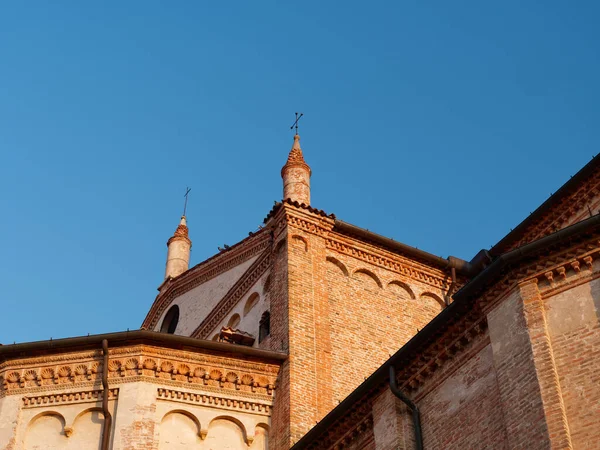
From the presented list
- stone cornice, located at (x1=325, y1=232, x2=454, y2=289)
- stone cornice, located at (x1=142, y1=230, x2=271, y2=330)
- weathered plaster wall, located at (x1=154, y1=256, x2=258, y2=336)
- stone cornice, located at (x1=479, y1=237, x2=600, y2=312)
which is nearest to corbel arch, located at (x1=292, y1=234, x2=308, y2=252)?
stone cornice, located at (x1=325, y1=232, x2=454, y2=289)

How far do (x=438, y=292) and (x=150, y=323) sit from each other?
26.6ft

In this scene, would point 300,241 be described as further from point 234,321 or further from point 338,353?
→ point 234,321

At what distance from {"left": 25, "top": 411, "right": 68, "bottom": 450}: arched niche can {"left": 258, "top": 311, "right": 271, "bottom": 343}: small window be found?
4.60 metres

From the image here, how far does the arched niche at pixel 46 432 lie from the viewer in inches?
622

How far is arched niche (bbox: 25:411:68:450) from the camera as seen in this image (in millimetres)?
15805

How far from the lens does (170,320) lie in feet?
78.9

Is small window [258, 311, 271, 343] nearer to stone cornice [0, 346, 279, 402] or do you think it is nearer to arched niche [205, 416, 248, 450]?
stone cornice [0, 346, 279, 402]

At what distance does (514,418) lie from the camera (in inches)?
431

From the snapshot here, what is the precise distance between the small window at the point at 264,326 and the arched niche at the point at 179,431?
3.15 m

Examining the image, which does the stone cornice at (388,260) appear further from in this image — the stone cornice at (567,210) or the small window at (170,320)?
the small window at (170,320)

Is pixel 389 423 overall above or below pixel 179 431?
below

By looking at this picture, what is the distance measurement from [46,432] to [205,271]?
25.0ft

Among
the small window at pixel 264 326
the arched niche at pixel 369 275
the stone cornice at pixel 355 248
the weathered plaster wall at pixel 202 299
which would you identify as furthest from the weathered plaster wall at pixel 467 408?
the weathered plaster wall at pixel 202 299

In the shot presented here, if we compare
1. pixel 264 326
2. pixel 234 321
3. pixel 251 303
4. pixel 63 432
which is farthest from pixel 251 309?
pixel 63 432
